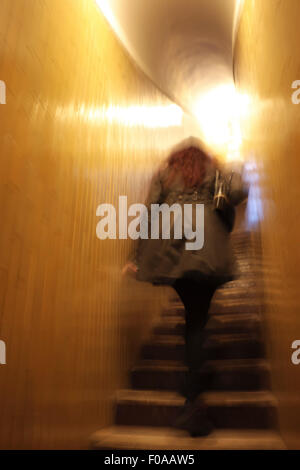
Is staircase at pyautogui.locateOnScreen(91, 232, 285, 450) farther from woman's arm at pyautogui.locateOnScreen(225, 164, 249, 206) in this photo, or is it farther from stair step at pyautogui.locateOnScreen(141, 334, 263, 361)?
woman's arm at pyautogui.locateOnScreen(225, 164, 249, 206)

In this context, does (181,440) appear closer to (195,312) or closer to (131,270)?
(195,312)

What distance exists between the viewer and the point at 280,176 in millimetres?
1497

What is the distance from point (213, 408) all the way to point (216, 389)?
25 centimetres

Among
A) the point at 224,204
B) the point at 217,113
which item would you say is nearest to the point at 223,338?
the point at 224,204

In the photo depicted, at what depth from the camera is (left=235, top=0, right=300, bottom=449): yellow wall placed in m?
1.29

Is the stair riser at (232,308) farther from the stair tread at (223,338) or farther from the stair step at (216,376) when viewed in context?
the stair step at (216,376)

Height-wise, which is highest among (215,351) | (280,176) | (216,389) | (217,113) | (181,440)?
(217,113)

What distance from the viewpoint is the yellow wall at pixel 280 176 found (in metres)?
1.29

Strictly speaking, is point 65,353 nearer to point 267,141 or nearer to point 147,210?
point 147,210

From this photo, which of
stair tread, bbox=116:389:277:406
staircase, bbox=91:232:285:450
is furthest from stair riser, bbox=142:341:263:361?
stair tread, bbox=116:389:277:406

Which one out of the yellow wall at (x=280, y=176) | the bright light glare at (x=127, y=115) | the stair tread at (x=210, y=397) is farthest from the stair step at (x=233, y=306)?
the bright light glare at (x=127, y=115)

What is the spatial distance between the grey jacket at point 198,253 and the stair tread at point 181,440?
0.71 meters

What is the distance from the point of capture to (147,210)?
2201mm

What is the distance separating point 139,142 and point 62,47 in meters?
1.60
